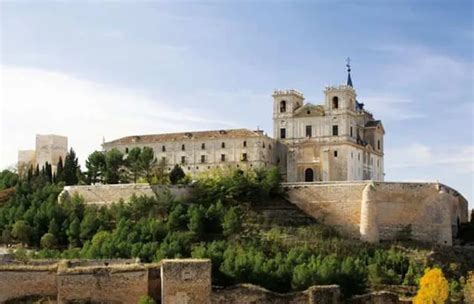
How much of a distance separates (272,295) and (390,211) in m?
11.7

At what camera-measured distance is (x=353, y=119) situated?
42812 mm

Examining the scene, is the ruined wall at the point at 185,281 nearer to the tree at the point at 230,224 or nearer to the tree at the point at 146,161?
the tree at the point at 230,224

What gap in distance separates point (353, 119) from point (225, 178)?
841cm

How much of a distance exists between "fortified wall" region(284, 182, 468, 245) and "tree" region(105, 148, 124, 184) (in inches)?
360

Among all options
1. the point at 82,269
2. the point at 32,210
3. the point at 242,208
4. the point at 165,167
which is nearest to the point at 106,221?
the point at 32,210

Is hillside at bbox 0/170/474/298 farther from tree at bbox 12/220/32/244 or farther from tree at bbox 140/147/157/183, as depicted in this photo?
tree at bbox 140/147/157/183

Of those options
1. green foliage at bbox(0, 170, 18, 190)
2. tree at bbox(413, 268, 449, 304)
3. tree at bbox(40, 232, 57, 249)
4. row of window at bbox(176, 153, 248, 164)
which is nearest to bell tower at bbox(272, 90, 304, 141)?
row of window at bbox(176, 153, 248, 164)

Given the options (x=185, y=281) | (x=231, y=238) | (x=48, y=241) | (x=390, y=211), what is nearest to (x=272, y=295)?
(x=185, y=281)

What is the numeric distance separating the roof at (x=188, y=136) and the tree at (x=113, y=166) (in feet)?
13.9

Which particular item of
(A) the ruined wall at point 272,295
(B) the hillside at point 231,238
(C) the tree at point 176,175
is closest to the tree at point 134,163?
(C) the tree at point 176,175

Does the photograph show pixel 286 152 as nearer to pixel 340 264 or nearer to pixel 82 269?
pixel 340 264

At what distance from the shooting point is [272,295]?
24812 millimetres

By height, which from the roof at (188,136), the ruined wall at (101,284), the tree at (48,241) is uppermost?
the roof at (188,136)

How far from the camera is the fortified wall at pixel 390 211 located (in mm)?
35094
